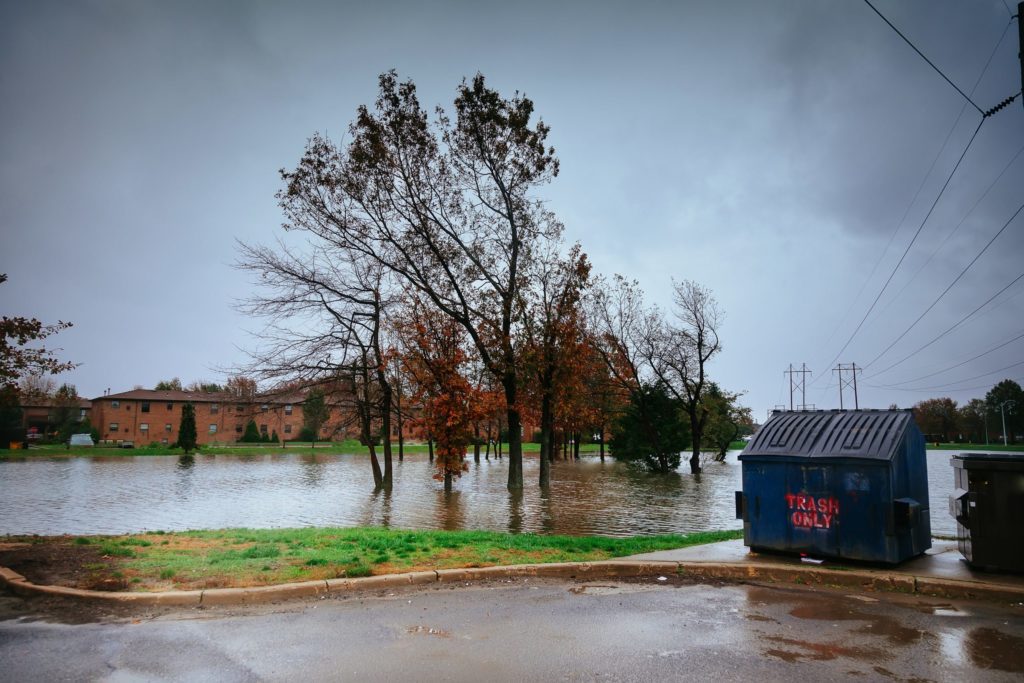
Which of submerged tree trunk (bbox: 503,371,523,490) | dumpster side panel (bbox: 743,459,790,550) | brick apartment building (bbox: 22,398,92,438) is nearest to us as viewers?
dumpster side panel (bbox: 743,459,790,550)

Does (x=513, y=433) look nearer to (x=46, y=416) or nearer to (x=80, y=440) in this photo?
(x=80, y=440)

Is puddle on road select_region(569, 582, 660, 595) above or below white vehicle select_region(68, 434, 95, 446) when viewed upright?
above

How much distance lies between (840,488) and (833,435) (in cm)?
77

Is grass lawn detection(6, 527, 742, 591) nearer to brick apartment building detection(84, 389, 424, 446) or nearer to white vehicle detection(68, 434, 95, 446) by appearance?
white vehicle detection(68, 434, 95, 446)

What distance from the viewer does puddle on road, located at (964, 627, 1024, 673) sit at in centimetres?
493

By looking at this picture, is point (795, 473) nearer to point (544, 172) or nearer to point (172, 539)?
point (172, 539)

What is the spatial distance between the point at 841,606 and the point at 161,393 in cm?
8484

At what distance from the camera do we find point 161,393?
3051 inches

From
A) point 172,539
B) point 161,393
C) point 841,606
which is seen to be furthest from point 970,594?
point 161,393

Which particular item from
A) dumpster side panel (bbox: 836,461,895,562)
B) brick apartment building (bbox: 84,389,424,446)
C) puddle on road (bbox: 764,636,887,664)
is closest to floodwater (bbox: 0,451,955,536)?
dumpster side panel (bbox: 836,461,895,562)

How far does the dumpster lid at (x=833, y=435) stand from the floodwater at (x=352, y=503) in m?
5.22

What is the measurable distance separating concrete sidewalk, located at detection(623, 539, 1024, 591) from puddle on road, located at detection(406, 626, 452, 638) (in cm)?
379

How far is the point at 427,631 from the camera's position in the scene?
5699 millimetres

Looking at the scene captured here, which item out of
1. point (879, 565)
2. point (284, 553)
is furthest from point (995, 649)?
point (284, 553)
